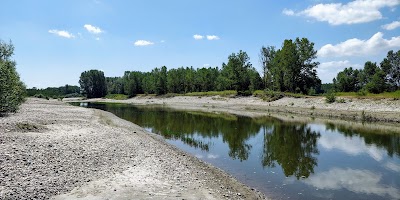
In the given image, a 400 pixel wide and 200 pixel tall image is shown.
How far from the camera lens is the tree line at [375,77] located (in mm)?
78669

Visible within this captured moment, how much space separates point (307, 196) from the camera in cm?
1680

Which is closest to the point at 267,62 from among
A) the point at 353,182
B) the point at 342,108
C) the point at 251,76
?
the point at 251,76

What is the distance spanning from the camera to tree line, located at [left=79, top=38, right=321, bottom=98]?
103m

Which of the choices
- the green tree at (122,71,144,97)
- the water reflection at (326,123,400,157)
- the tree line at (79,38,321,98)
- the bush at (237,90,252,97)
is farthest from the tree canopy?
the green tree at (122,71,144,97)

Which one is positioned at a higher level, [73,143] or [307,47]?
[307,47]

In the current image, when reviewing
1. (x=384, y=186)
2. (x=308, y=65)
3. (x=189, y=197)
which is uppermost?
(x=308, y=65)

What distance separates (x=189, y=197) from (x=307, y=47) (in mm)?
98115

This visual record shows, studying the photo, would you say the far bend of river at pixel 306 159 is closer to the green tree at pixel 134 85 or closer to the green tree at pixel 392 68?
the green tree at pixel 392 68

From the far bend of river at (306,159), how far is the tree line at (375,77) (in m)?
42.2

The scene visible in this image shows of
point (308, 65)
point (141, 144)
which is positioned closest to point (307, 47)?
point (308, 65)

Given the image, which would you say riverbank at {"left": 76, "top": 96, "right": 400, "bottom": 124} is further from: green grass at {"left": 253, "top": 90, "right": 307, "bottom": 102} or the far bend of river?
the far bend of river

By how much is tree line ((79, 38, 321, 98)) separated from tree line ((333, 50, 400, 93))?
12406 millimetres

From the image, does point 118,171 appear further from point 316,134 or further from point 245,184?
point 316,134

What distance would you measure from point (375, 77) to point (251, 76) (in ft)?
167
